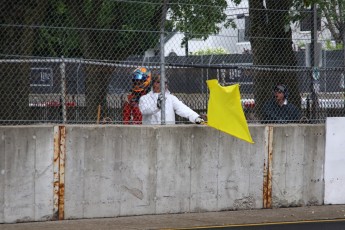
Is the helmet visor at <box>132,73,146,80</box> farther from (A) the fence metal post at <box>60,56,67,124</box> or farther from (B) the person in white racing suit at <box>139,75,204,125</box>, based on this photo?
(A) the fence metal post at <box>60,56,67,124</box>

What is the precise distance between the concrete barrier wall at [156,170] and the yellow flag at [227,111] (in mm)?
218

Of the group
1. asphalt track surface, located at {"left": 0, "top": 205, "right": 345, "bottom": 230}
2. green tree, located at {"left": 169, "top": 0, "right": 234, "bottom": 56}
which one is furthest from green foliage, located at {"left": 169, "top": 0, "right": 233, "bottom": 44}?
asphalt track surface, located at {"left": 0, "top": 205, "right": 345, "bottom": 230}

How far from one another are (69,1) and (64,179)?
10.3 ft

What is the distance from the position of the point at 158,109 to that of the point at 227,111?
0.97 m

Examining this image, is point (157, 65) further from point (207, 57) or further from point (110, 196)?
point (110, 196)

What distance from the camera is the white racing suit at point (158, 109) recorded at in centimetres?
1195

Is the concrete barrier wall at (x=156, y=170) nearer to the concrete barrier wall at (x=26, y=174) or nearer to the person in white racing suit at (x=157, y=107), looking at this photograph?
the concrete barrier wall at (x=26, y=174)

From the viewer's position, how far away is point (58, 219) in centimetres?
1089

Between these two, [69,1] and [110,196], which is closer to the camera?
[110,196]

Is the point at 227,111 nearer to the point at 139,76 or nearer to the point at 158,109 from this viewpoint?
the point at 158,109

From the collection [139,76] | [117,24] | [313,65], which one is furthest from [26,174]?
[313,65]

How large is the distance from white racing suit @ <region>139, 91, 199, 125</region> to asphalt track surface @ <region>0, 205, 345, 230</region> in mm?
1380

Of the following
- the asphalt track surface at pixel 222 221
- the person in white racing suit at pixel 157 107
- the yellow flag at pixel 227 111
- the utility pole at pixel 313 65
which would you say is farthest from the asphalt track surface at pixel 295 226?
the utility pole at pixel 313 65

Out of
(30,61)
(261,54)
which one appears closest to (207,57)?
(261,54)
